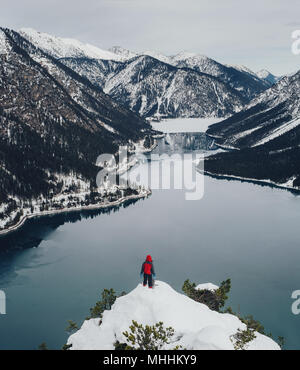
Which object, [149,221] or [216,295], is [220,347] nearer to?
[216,295]

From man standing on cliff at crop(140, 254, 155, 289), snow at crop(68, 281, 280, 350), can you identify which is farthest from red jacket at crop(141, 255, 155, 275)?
snow at crop(68, 281, 280, 350)

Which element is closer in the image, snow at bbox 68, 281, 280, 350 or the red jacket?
snow at bbox 68, 281, 280, 350

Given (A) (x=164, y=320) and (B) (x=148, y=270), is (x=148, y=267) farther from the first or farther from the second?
(A) (x=164, y=320)

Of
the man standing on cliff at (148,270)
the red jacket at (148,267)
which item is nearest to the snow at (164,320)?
the man standing on cliff at (148,270)

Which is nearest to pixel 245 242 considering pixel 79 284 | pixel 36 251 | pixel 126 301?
pixel 79 284

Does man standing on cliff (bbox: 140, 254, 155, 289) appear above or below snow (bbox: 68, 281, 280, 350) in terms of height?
above

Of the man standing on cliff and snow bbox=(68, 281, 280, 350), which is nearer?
snow bbox=(68, 281, 280, 350)

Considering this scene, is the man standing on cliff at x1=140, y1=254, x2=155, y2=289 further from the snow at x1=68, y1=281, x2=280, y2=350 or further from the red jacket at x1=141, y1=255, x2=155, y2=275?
the snow at x1=68, y1=281, x2=280, y2=350

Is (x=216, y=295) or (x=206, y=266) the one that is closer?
(x=216, y=295)

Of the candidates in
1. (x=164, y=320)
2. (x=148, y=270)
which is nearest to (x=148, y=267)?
(x=148, y=270)
